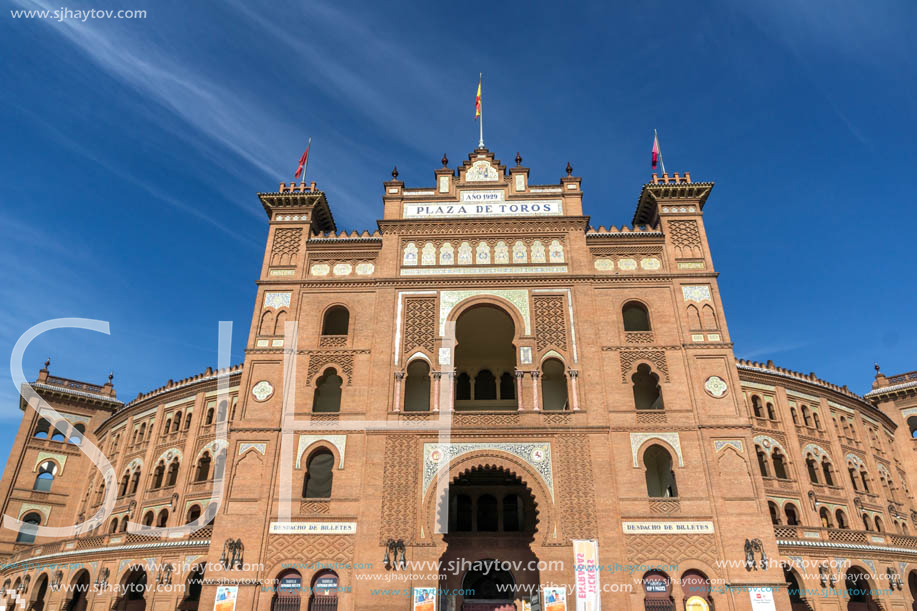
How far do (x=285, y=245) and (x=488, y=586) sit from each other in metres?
17.3

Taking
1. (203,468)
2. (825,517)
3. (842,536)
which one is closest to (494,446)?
(842,536)

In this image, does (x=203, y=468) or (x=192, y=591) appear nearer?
(x=192, y=591)

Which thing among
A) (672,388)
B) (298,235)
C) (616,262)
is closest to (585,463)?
(672,388)

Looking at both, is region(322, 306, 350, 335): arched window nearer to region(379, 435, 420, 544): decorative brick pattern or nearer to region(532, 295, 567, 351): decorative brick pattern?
region(379, 435, 420, 544): decorative brick pattern

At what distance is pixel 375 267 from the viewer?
27734 mm

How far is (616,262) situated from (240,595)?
1986 cm

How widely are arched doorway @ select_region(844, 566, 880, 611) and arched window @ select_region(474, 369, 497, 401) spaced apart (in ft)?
61.0

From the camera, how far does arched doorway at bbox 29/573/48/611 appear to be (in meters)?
33.3

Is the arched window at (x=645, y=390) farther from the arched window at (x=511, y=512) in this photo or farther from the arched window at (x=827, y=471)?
the arched window at (x=827, y=471)

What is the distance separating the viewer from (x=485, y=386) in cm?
3025

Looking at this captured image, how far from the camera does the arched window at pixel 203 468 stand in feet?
112

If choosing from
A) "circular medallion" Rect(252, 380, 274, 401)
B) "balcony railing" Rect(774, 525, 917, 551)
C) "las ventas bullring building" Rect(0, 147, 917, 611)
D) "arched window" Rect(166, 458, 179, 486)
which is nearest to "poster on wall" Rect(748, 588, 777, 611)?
"las ventas bullring building" Rect(0, 147, 917, 611)

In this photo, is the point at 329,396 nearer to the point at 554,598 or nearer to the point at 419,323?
the point at 419,323

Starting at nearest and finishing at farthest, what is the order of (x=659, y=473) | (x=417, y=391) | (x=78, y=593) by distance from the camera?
(x=659, y=473), (x=417, y=391), (x=78, y=593)
